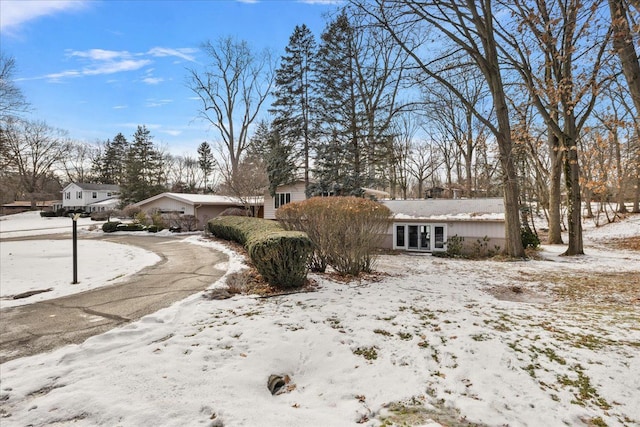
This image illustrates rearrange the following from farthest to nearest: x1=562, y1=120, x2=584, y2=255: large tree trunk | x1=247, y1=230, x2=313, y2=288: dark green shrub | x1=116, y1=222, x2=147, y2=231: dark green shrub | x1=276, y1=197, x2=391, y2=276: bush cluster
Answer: x1=116, y1=222, x2=147, y2=231: dark green shrub, x1=562, y1=120, x2=584, y2=255: large tree trunk, x1=276, y1=197, x2=391, y2=276: bush cluster, x1=247, y1=230, x2=313, y2=288: dark green shrub

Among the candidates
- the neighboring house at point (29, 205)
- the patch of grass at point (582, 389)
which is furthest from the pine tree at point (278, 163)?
the neighboring house at point (29, 205)

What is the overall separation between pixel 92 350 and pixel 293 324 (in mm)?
2464

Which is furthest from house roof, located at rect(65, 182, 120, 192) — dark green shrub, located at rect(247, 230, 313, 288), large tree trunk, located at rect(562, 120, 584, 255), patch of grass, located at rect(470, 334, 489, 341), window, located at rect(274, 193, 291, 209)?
patch of grass, located at rect(470, 334, 489, 341)

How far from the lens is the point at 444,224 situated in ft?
46.6

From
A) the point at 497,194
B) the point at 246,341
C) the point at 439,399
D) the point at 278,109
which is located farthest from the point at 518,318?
the point at 497,194

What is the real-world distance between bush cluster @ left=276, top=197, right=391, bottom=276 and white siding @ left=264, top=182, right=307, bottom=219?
14.5 metres

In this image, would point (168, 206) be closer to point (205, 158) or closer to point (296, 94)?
point (296, 94)

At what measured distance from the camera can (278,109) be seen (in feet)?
74.7

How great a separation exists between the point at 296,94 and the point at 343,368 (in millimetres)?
21650

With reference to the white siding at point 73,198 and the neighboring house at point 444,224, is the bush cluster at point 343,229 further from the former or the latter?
the white siding at point 73,198

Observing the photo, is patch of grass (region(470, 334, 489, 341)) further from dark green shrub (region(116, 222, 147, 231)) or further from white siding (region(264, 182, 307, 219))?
dark green shrub (region(116, 222, 147, 231))

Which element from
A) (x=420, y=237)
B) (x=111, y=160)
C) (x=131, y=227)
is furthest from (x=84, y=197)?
(x=420, y=237)

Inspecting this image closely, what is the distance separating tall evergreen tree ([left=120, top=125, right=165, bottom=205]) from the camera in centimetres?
3409

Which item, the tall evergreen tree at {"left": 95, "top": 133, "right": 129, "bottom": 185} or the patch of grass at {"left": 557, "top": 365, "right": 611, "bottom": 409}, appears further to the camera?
the tall evergreen tree at {"left": 95, "top": 133, "right": 129, "bottom": 185}
